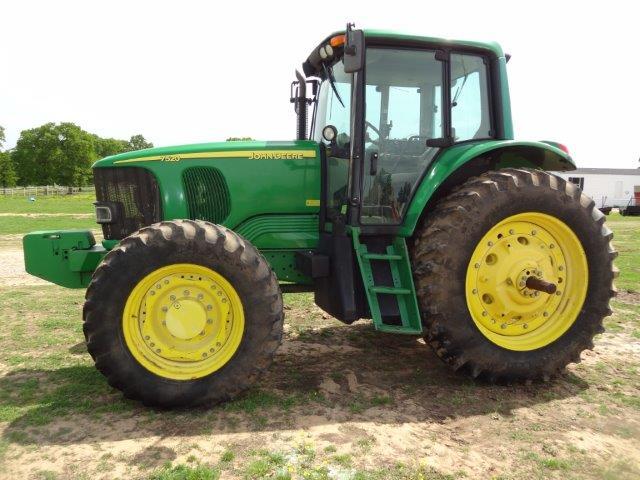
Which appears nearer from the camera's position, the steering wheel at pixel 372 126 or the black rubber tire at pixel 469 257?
the black rubber tire at pixel 469 257

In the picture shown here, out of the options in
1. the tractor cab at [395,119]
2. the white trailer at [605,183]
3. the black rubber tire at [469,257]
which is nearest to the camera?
the black rubber tire at [469,257]

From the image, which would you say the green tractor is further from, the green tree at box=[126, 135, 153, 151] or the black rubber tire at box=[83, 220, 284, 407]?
the green tree at box=[126, 135, 153, 151]

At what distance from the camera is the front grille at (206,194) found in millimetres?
4461

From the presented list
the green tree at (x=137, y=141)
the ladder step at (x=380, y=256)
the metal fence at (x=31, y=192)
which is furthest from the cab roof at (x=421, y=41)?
the green tree at (x=137, y=141)

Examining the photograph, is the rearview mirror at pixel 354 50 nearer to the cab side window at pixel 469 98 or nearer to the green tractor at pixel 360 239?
the green tractor at pixel 360 239

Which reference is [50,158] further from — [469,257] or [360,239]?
[469,257]

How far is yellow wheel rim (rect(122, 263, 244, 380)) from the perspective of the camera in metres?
3.62

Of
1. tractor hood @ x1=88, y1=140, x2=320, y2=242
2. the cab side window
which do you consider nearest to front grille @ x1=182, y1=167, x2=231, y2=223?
tractor hood @ x1=88, y1=140, x2=320, y2=242

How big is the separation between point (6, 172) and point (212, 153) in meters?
80.8

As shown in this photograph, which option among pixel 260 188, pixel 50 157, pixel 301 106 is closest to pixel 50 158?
pixel 50 157

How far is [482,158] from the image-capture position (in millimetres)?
4445

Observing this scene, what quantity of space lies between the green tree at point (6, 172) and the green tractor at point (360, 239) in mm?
80216

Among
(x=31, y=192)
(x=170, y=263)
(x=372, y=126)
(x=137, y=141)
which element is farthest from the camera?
(x=137, y=141)

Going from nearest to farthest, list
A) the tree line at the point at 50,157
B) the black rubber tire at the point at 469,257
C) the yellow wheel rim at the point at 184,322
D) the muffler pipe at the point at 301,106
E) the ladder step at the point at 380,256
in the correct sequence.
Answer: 1. the yellow wheel rim at the point at 184,322
2. the black rubber tire at the point at 469,257
3. the ladder step at the point at 380,256
4. the muffler pipe at the point at 301,106
5. the tree line at the point at 50,157
